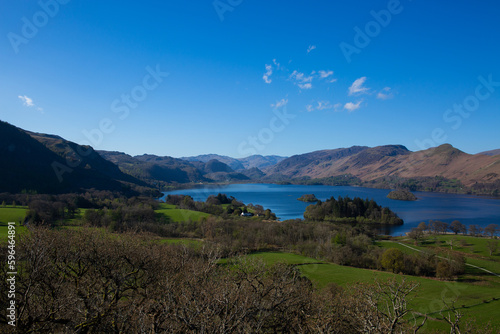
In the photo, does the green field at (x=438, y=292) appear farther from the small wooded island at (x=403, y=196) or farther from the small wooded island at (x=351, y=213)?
the small wooded island at (x=403, y=196)

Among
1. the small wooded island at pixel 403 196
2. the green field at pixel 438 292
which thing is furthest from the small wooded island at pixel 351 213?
the small wooded island at pixel 403 196

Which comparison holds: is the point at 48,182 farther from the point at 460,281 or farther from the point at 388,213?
the point at 388,213

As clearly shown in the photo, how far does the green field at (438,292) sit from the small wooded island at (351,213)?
153 ft

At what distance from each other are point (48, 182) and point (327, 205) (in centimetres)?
8937

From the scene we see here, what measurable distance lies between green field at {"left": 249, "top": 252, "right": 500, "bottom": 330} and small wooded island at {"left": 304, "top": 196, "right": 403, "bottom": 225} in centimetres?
4662

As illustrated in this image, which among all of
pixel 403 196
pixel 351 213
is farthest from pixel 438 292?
pixel 403 196

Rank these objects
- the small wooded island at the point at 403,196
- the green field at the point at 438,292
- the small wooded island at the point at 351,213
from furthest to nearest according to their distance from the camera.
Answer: the small wooded island at the point at 403,196 → the small wooded island at the point at 351,213 → the green field at the point at 438,292

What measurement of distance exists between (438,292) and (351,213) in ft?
207

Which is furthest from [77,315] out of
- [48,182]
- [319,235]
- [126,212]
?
[48,182]

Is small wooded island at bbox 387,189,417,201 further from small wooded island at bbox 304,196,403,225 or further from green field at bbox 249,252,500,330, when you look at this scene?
green field at bbox 249,252,500,330

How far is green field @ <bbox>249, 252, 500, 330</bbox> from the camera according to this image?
18734mm

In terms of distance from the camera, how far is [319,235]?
48062mm

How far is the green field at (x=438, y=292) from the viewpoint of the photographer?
18734 millimetres

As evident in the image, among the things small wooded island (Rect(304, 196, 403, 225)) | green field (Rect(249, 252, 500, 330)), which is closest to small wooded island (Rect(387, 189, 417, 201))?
small wooded island (Rect(304, 196, 403, 225))
